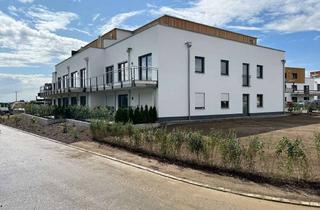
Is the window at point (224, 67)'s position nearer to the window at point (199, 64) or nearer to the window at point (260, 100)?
the window at point (199, 64)

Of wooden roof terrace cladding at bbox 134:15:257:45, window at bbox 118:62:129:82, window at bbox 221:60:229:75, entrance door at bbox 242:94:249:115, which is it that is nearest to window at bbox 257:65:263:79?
entrance door at bbox 242:94:249:115

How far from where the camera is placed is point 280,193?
589cm

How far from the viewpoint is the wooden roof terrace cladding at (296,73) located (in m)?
60.7

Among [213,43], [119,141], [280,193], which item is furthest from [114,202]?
[213,43]

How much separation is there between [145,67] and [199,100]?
5086 mm

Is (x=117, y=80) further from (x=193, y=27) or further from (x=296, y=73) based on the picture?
(x=296, y=73)

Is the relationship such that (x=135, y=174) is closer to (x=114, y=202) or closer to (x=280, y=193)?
(x=114, y=202)

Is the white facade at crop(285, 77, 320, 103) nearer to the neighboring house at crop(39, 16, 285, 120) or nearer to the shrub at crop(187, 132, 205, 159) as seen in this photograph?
the neighboring house at crop(39, 16, 285, 120)

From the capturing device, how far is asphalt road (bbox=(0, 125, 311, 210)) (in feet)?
17.3

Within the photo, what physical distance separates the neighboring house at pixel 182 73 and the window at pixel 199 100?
79 millimetres

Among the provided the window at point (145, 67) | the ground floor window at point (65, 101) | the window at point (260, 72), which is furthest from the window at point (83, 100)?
the window at point (260, 72)

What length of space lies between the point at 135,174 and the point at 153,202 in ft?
7.65

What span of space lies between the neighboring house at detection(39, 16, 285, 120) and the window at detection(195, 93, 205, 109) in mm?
79

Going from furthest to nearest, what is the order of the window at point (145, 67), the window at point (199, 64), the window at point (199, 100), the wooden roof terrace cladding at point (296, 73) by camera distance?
1. the wooden roof terrace cladding at point (296, 73)
2. the window at point (199, 64)
3. the window at point (199, 100)
4. the window at point (145, 67)
